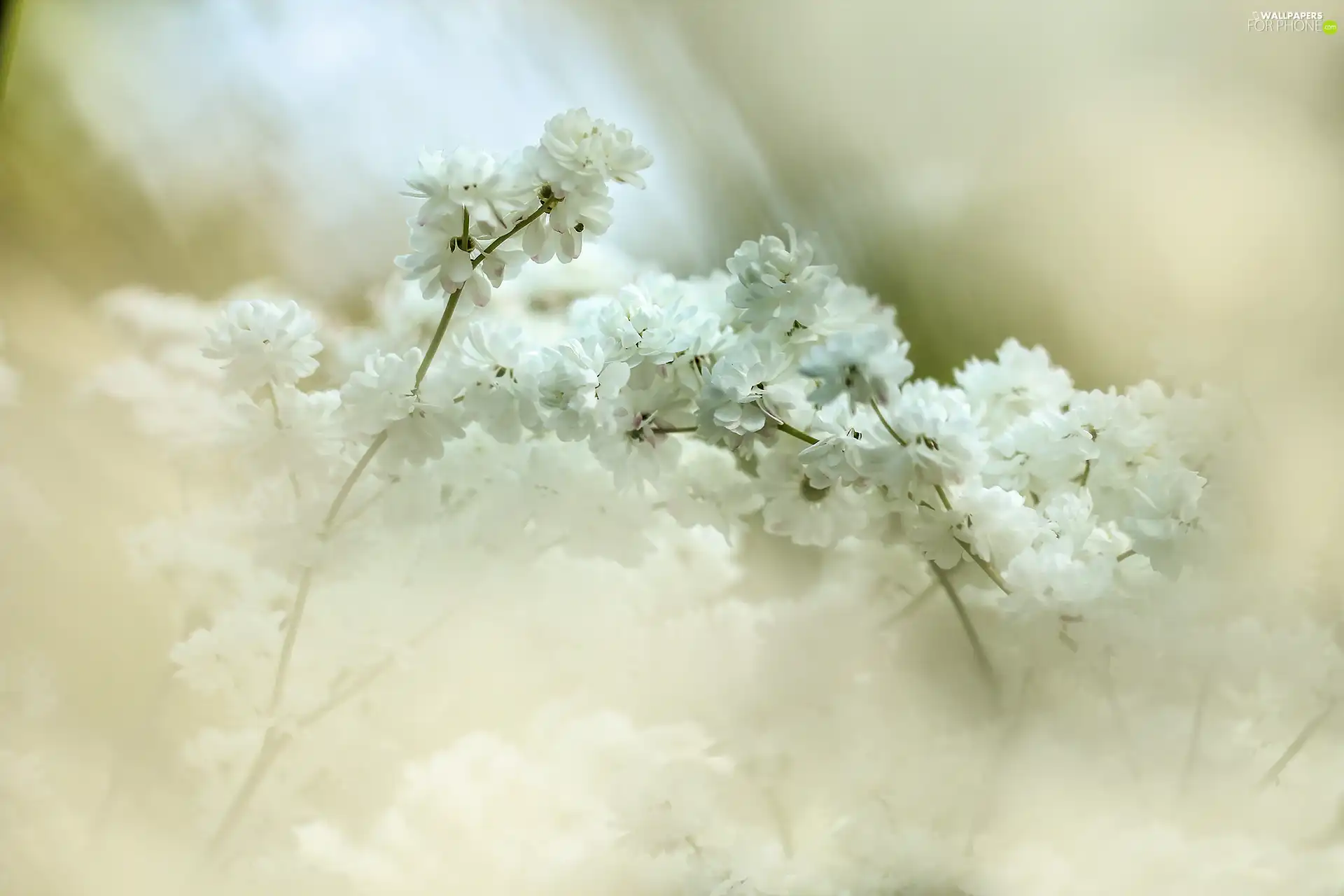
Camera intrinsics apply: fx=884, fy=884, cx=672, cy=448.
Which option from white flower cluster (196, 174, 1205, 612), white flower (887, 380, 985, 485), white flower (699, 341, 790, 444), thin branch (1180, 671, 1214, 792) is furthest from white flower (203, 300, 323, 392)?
thin branch (1180, 671, 1214, 792)

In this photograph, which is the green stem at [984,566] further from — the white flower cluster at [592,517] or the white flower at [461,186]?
the white flower at [461,186]

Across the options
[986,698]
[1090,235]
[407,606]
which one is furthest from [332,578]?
[1090,235]

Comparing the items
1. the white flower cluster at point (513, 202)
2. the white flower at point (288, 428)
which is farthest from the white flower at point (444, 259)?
the white flower at point (288, 428)

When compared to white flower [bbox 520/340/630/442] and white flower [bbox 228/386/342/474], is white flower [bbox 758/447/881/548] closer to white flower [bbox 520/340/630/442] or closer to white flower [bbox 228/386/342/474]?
white flower [bbox 520/340/630/442]

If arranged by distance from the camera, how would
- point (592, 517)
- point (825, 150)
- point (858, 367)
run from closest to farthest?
point (858, 367) < point (592, 517) < point (825, 150)

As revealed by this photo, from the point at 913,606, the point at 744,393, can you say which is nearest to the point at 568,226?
the point at 744,393

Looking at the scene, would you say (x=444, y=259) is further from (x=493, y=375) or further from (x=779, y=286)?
(x=779, y=286)

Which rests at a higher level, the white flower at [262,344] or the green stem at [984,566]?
the white flower at [262,344]
